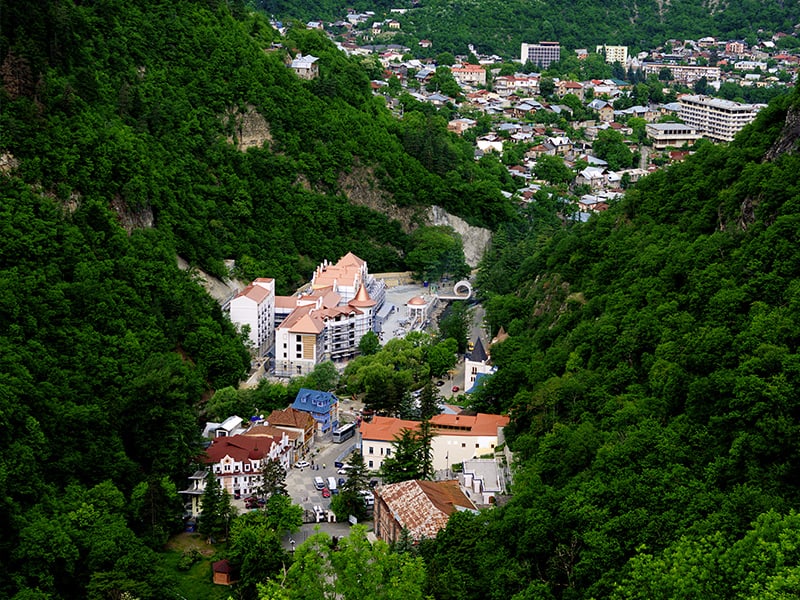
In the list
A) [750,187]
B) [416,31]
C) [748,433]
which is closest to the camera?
[748,433]

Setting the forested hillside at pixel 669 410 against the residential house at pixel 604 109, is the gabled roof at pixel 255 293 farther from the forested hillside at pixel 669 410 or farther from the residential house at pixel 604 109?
the residential house at pixel 604 109

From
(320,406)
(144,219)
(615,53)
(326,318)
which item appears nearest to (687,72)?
(615,53)

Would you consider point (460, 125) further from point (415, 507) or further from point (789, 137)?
point (415, 507)

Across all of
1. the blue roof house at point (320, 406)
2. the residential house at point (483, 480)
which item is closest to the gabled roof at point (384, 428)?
the residential house at point (483, 480)

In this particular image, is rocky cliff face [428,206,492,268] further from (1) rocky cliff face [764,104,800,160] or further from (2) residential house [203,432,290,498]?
(2) residential house [203,432,290,498]

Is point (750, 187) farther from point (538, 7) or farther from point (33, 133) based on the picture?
point (538, 7)

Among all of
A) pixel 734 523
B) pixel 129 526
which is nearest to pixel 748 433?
pixel 734 523
